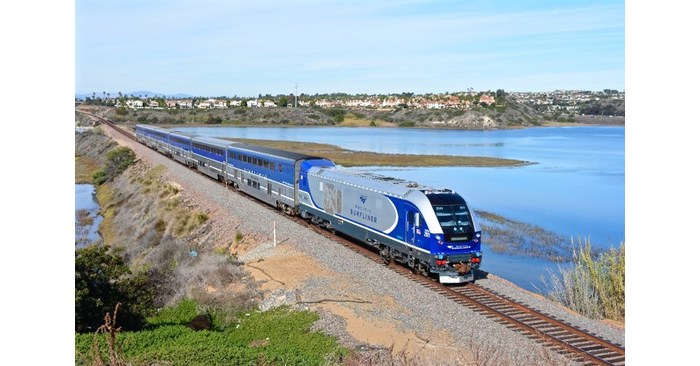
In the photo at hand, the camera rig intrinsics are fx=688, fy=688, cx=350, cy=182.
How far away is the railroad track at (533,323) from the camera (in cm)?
1441

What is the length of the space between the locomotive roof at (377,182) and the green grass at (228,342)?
5.82 m

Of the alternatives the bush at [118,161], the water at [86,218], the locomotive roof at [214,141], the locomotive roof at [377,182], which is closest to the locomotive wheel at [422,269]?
the locomotive roof at [377,182]

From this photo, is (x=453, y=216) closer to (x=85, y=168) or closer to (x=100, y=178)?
(x=100, y=178)

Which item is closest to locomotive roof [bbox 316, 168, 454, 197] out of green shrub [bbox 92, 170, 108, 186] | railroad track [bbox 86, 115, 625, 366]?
railroad track [bbox 86, 115, 625, 366]

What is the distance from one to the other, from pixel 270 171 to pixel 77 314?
19343mm

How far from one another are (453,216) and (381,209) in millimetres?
3234

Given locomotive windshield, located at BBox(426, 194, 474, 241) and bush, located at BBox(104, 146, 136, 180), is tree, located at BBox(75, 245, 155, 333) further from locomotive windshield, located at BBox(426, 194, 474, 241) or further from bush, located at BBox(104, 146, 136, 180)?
bush, located at BBox(104, 146, 136, 180)

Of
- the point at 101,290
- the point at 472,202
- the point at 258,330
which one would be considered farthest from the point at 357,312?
the point at 472,202

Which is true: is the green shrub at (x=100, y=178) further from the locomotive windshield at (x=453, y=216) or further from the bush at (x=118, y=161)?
the locomotive windshield at (x=453, y=216)

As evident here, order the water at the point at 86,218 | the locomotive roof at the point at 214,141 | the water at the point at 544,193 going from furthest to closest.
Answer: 1. the locomotive roof at the point at 214,141
2. the water at the point at 86,218
3. the water at the point at 544,193

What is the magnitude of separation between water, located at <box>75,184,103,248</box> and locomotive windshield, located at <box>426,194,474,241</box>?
77.5 ft

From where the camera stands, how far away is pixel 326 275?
21875mm

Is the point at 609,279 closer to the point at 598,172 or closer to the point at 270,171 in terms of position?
the point at 270,171

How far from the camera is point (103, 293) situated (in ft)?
58.7
